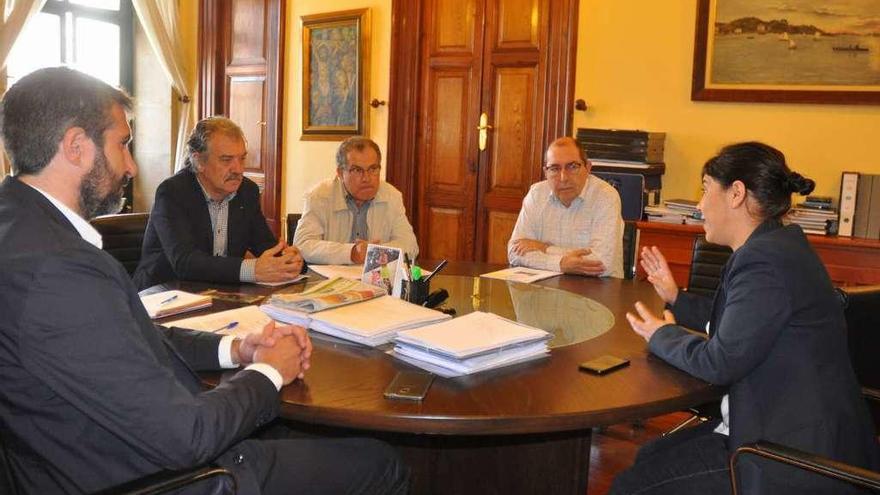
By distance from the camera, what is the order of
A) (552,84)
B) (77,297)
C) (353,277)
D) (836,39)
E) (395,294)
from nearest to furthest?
(77,297) < (395,294) < (353,277) < (836,39) < (552,84)

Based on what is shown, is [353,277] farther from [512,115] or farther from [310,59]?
[310,59]

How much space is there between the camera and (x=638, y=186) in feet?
13.8

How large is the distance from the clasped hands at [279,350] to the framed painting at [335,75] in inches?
173

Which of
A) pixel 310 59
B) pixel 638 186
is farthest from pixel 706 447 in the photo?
pixel 310 59

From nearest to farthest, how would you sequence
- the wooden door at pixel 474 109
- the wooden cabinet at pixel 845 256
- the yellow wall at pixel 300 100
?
1. the wooden cabinet at pixel 845 256
2. the wooden door at pixel 474 109
3. the yellow wall at pixel 300 100

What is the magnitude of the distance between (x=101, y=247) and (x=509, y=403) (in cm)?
81

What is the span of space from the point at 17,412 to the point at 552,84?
13.5ft

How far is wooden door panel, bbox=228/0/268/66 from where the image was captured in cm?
637

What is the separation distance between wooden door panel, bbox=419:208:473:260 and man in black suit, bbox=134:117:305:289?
101 inches

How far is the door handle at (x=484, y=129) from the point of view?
5.36m

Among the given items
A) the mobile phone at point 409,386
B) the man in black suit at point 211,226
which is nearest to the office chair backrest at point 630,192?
the man in black suit at point 211,226

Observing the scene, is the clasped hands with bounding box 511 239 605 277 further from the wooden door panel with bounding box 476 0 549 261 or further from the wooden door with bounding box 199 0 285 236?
the wooden door with bounding box 199 0 285 236

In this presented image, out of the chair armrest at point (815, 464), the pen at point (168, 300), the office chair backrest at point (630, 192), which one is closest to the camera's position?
the chair armrest at point (815, 464)

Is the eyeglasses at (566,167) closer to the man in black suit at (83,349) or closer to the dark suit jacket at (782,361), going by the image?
the dark suit jacket at (782,361)
